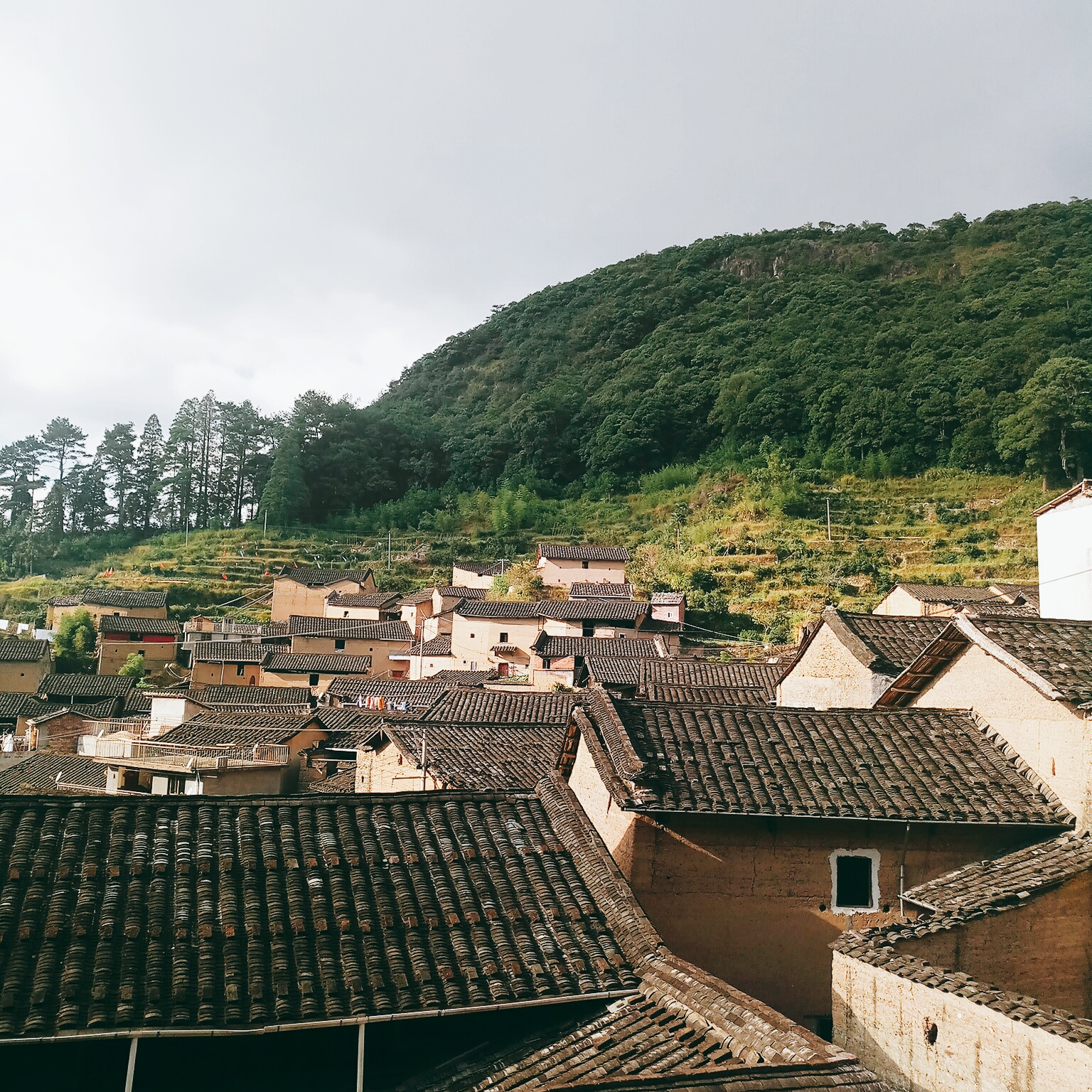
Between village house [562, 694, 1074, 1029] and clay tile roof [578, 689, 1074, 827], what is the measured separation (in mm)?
22

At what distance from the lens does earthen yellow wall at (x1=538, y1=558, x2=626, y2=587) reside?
62.2 metres

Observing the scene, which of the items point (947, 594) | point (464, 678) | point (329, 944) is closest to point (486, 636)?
point (464, 678)

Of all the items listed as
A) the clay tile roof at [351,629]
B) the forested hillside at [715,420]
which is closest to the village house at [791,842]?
the clay tile roof at [351,629]

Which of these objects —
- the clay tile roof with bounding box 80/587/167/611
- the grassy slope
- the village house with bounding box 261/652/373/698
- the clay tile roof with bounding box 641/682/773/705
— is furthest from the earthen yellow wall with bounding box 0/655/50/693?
the clay tile roof with bounding box 641/682/773/705

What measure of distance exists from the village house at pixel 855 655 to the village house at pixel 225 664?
133 feet

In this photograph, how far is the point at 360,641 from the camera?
56500 millimetres

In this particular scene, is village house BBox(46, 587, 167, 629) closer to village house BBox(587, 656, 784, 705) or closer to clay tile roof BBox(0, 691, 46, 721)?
clay tile roof BBox(0, 691, 46, 721)

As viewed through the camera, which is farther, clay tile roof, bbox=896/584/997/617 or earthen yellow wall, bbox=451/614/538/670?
earthen yellow wall, bbox=451/614/538/670

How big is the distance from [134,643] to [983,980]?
190 feet

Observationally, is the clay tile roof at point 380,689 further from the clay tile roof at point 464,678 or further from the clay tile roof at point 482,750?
the clay tile roof at point 482,750

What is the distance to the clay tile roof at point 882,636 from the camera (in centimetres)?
1602

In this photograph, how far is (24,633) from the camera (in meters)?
59.5

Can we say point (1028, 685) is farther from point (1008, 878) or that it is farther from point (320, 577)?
point (320, 577)

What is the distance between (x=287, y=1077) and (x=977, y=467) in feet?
250
